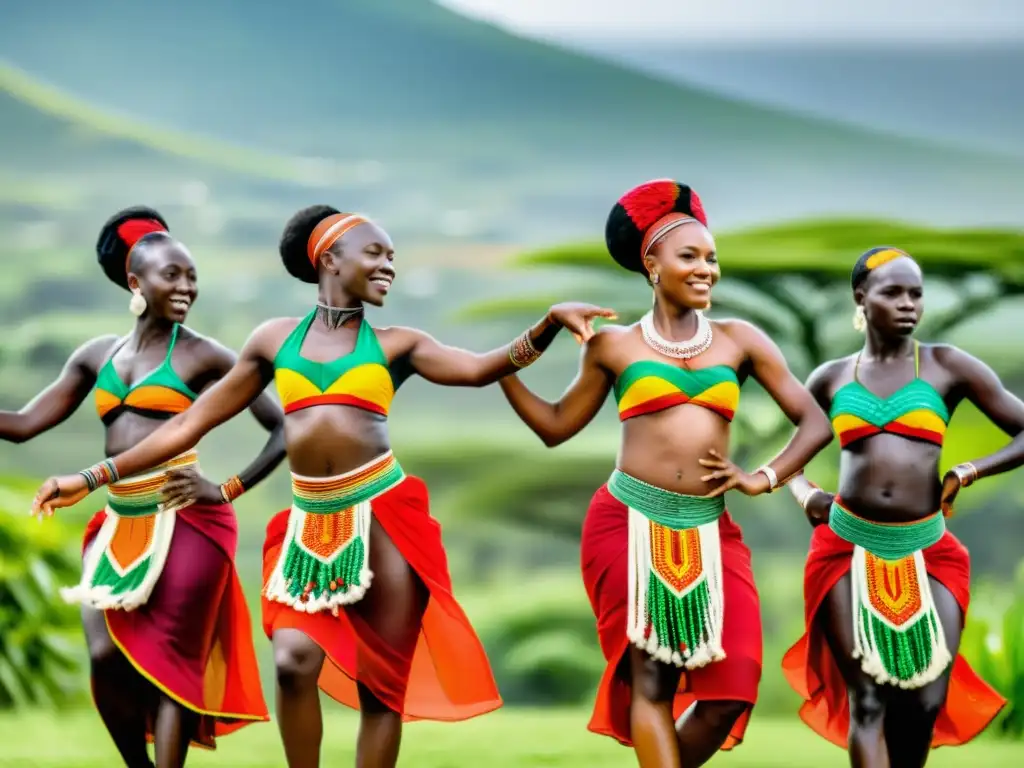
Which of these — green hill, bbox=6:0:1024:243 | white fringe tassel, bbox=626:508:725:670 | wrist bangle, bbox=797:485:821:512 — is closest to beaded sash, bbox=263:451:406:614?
white fringe tassel, bbox=626:508:725:670

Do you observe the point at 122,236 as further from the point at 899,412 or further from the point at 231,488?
the point at 899,412

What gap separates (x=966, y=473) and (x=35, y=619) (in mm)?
5838

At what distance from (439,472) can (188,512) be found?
6.18m

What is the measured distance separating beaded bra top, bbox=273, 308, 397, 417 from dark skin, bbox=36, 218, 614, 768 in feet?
0.09

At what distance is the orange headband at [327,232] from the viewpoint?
17.6ft

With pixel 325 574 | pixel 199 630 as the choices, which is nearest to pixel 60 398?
pixel 199 630

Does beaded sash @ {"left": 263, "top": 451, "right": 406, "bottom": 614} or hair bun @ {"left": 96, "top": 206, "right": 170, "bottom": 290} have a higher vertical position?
hair bun @ {"left": 96, "top": 206, "right": 170, "bottom": 290}

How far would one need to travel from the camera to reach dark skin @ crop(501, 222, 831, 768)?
5.12 m

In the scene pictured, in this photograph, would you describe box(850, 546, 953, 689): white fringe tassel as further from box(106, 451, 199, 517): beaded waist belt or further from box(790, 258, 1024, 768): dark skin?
box(106, 451, 199, 517): beaded waist belt

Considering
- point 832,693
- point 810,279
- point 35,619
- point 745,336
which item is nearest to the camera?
point 745,336

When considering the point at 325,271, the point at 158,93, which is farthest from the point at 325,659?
the point at 158,93

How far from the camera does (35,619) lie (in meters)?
9.26

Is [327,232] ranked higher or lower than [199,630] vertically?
higher

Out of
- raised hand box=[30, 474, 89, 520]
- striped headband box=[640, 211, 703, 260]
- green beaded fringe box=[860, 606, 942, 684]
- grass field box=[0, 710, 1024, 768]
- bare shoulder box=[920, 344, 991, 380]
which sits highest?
striped headband box=[640, 211, 703, 260]
